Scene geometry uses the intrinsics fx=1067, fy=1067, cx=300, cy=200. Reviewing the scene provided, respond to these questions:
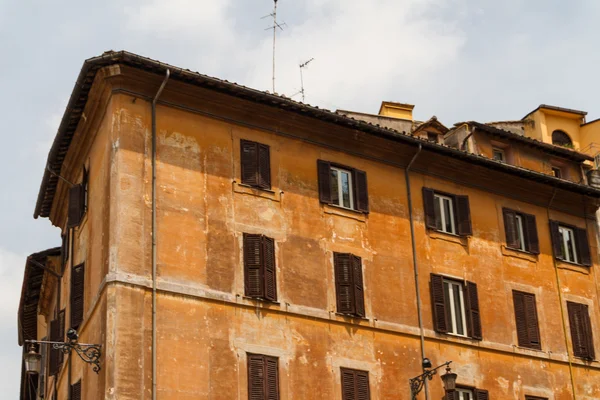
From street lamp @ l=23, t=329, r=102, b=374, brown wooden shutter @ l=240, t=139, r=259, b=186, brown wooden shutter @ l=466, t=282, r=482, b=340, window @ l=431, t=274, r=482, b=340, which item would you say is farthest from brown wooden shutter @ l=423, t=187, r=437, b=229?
street lamp @ l=23, t=329, r=102, b=374

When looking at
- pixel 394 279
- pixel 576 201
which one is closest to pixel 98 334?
pixel 394 279

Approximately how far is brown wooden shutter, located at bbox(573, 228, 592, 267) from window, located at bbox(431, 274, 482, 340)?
506 cm

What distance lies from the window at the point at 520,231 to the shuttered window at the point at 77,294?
12.2 meters

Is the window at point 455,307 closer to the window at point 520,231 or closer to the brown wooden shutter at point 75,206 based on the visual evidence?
the window at point 520,231

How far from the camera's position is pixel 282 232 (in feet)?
86.4

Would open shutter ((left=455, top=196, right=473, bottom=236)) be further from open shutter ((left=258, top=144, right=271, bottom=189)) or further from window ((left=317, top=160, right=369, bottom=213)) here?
open shutter ((left=258, top=144, right=271, bottom=189))

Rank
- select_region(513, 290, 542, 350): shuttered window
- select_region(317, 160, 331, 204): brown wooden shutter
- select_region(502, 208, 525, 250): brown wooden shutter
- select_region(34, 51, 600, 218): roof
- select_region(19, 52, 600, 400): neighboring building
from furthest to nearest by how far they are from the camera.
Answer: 1. select_region(502, 208, 525, 250): brown wooden shutter
2. select_region(513, 290, 542, 350): shuttered window
3. select_region(317, 160, 331, 204): brown wooden shutter
4. select_region(34, 51, 600, 218): roof
5. select_region(19, 52, 600, 400): neighboring building

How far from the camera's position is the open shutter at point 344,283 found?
26.5 metres

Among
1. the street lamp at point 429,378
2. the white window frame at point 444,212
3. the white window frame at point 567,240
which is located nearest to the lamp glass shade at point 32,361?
the street lamp at point 429,378

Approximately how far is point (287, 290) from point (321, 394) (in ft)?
8.54

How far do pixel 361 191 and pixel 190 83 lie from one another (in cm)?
558

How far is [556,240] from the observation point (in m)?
32.1

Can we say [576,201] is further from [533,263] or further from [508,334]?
[508,334]

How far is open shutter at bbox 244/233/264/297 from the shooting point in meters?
25.1
